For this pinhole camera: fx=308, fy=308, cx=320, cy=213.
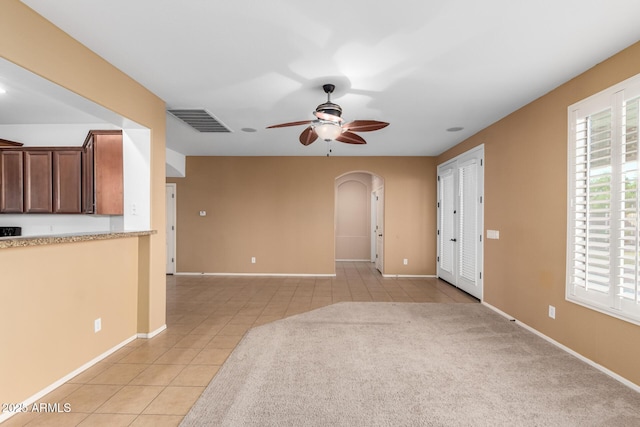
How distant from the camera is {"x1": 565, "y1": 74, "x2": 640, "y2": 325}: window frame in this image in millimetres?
2355

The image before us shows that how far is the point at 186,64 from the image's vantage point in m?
2.70

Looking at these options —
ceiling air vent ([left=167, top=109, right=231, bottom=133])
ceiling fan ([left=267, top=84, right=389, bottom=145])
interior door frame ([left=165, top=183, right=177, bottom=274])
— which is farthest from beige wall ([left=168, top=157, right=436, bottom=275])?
ceiling fan ([left=267, top=84, right=389, bottom=145])

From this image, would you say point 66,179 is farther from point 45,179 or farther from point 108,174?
point 108,174

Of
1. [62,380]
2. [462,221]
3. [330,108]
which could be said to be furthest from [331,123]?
[462,221]

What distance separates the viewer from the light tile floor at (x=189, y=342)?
2.05m

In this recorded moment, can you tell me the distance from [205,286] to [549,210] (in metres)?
5.30

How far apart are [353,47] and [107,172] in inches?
125

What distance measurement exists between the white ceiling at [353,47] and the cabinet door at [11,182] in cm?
254

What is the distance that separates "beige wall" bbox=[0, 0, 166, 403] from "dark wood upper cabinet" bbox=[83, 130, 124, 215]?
2.07 feet

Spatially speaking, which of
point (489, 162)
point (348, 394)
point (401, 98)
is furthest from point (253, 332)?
point (489, 162)

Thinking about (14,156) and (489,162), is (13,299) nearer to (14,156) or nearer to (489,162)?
(14,156)

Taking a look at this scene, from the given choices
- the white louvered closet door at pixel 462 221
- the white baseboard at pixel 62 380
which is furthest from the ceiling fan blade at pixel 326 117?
the white louvered closet door at pixel 462 221

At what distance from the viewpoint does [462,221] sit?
537 cm

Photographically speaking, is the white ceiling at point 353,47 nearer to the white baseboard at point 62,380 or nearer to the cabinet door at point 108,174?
the cabinet door at point 108,174
